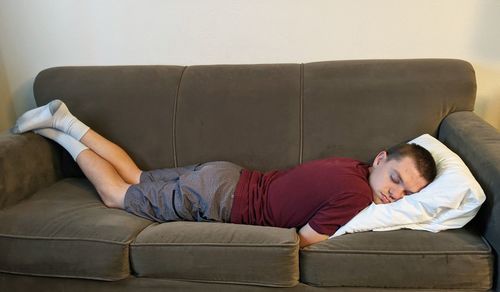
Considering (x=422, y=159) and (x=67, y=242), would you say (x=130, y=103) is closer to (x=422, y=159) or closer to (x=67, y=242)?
(x=67, y=242)

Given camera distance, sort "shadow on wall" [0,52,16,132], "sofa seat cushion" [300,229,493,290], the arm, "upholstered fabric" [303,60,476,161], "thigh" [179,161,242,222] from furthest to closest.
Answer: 1. "shadow on wall" [0,52,16,132]
2. "upholstered fabric" [303,60,476,161]
3. "thigh" [179,161,242,222]
4. the arm
5. "sofa seat cushion" [300,229,493,290]

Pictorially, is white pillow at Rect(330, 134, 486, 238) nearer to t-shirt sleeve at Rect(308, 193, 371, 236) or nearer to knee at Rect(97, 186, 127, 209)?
t-shirt sleeve at Rect(308, 193, 371, 236)

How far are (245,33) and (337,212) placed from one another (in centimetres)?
103

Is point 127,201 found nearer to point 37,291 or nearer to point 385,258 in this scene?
point 37,291

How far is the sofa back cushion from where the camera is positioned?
5.89 ft

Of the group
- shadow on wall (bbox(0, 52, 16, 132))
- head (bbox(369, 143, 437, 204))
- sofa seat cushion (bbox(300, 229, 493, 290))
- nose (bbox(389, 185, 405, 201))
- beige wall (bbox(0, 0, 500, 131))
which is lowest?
sofa seat cushion (bbox(300, 229, 493, 290))

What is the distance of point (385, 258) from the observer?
129cm

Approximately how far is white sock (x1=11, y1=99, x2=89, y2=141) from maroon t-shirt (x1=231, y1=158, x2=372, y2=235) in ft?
2.43

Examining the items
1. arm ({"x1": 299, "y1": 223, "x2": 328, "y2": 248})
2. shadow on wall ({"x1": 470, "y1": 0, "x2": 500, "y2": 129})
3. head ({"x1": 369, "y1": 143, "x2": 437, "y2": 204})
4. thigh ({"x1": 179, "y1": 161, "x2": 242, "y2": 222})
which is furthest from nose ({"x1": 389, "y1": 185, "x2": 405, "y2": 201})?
shadow on wall ({"x1": 470, "y1": 0, "x2": 500, "y2": 129})

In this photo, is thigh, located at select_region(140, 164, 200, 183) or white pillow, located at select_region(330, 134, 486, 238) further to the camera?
thigh, located at select_region(140, 164, 200, 183)

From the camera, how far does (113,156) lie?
6.08 feet

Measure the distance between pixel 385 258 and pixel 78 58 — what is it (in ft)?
5.68

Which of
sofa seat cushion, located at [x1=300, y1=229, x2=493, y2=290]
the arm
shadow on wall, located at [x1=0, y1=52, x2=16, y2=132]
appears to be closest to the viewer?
sofa seat cushion, located at [x1=300, y1=229, x2=493, y2=290]

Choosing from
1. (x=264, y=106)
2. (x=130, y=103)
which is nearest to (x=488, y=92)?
(x=264, y=106)
